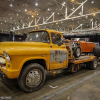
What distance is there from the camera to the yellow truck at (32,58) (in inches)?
112

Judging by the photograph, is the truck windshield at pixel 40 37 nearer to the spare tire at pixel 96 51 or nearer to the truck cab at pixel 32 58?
the truck cab at pixel 32 58

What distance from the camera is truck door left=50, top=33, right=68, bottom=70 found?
385cm

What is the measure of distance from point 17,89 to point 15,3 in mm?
10488

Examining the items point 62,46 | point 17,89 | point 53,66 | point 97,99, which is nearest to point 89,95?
point 97,99

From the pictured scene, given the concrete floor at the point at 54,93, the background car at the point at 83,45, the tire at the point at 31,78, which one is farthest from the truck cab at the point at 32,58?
the background car at the point at 83,45

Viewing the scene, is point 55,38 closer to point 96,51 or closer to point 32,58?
point 32,58

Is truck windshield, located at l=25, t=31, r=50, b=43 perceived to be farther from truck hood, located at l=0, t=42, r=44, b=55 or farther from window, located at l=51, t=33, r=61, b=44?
truck hood, located at l=0, t=42, r=44, b=55

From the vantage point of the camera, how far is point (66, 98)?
2.97 metres

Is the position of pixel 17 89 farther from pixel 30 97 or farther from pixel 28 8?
pixel 28 8

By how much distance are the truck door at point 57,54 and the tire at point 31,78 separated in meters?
0.66

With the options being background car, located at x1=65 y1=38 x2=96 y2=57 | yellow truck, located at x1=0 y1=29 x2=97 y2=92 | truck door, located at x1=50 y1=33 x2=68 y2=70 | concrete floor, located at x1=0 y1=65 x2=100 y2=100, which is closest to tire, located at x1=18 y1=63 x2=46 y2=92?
yellow truck, located at x1=0 y1=29 x2=97 y2=92

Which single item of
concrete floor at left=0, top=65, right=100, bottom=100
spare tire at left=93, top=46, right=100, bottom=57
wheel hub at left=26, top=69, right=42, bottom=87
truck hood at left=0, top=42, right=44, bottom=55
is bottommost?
concrete floor at left=0, top=65, right=100, bottom=100

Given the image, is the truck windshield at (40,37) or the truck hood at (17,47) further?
the truck windshield at (40,37)

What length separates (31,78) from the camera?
3182 millimetres
